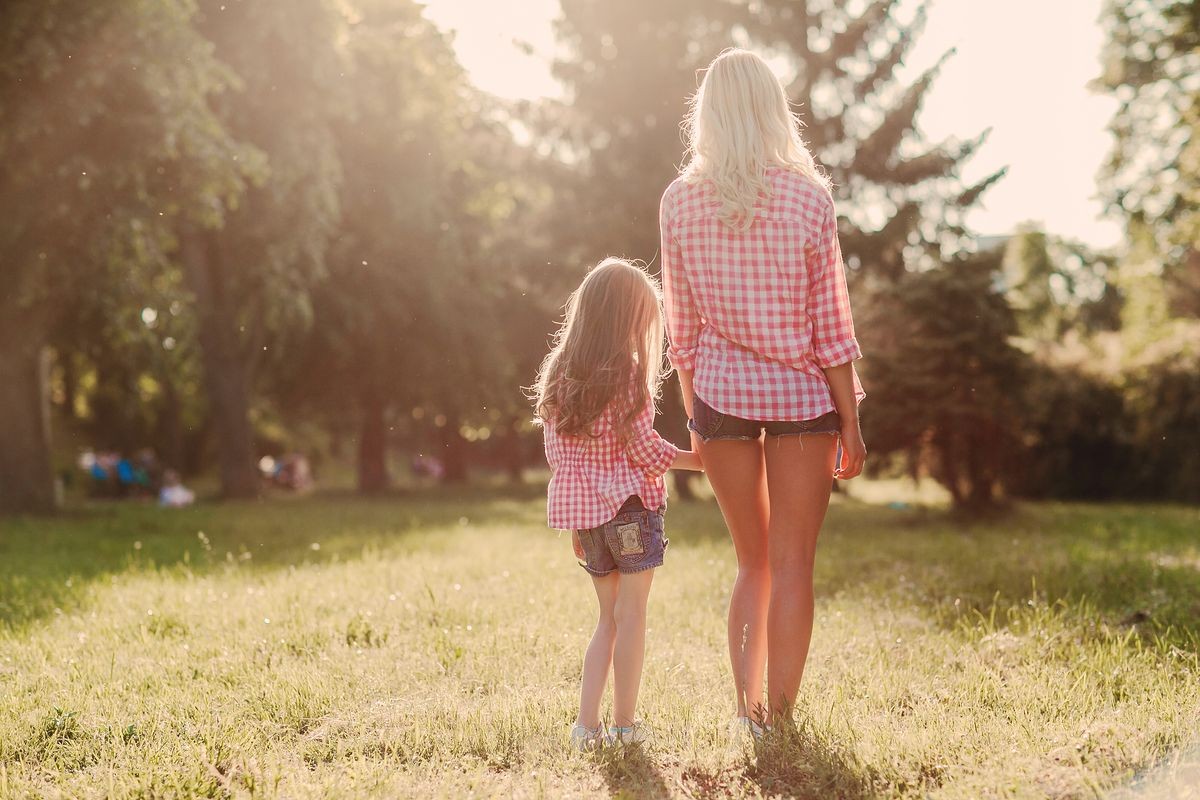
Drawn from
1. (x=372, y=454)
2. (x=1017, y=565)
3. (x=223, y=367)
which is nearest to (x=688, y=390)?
(x=1017, y=565)

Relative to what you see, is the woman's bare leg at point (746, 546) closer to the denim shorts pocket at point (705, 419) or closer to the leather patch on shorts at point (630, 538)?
the denim shorts pocket at point (705, 419)

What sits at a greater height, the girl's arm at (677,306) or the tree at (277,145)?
the tree at (277,145)

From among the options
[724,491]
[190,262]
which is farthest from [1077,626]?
[190,262]

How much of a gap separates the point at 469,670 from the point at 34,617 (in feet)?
10.4

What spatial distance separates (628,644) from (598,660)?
0.44 feet

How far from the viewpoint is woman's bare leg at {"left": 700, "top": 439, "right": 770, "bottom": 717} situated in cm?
376

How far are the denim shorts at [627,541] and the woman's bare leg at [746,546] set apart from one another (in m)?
0.28

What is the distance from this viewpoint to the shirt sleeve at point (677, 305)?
3.82 meters

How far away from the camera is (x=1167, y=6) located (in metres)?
18.8

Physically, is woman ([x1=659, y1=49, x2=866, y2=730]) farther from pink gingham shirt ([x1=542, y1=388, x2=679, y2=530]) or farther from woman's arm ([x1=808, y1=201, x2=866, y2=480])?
pink gingham shirt ([x1=542, y1=388, x2=679, y2=530])

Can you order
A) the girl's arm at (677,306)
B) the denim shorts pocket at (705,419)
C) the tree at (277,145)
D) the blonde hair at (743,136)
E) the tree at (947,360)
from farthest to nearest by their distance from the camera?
1. the tree at (277,145)
2. the tree at (947,360)
3. the girl's arm at (677,306)
4. the denim shorts pocket at (705,419)
5. the blonde hair at (743,136)

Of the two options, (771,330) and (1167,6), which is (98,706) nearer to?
(771,330)

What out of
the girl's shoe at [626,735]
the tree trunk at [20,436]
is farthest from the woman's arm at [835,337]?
the tree trunk at [20,436]

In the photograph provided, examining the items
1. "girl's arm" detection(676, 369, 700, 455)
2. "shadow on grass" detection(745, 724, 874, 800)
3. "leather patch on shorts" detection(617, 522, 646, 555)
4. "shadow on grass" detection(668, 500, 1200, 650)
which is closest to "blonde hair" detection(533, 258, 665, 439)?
"girl's arm" detection(676, 369, 700, 455)
